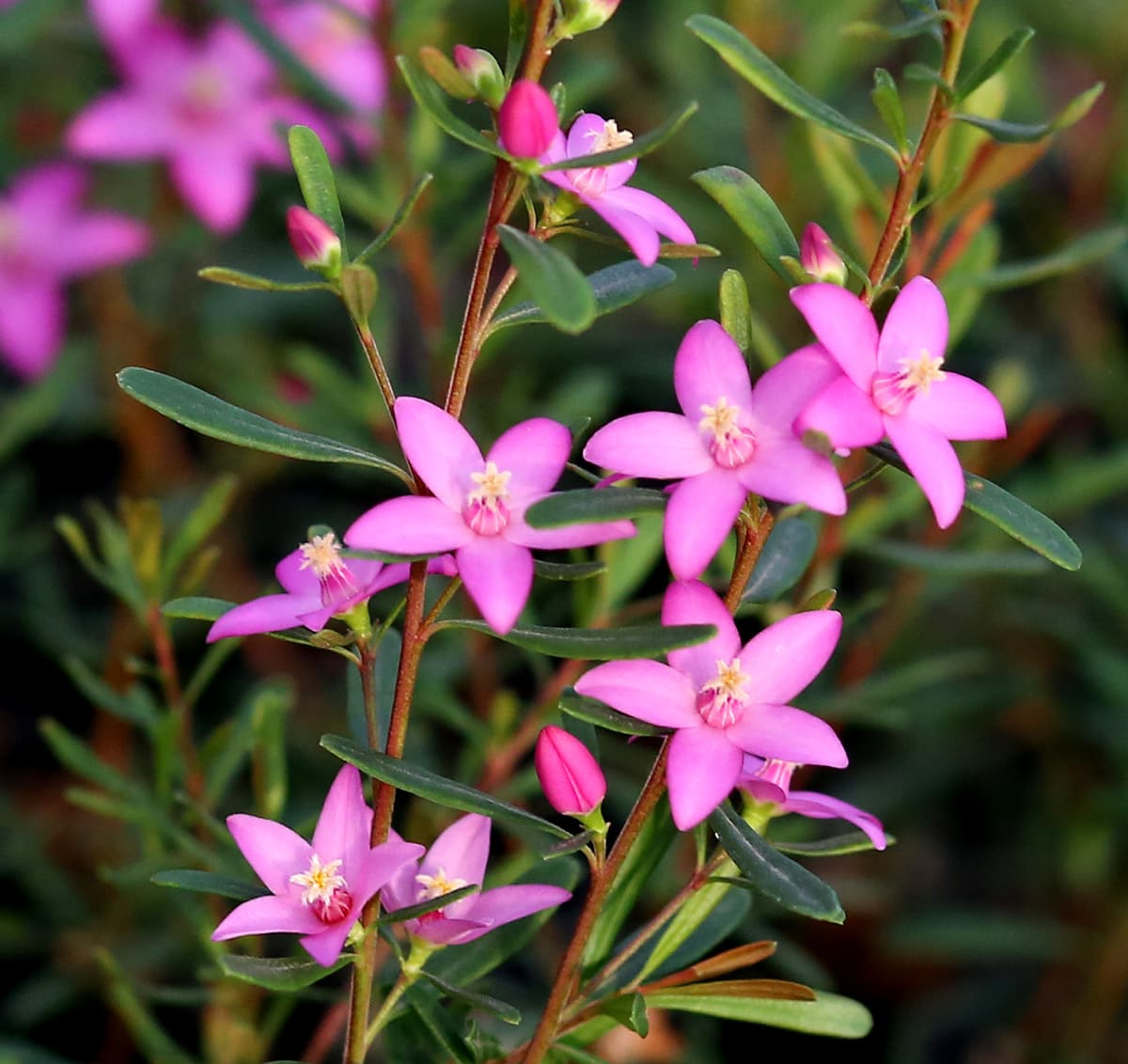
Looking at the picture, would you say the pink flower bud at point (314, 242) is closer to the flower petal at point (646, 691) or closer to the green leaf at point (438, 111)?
the green leaf at point (438, 111)

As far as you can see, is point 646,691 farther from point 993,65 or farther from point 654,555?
point 654,555

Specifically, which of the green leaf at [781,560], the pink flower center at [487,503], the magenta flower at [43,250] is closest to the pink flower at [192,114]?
the magenta flower at [43,250]

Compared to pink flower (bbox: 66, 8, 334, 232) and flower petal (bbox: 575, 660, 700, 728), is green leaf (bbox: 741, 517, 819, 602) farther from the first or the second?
pink flower (bbox: 66, 8, 334, 232)

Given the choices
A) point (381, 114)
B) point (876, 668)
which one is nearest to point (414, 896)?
point (381, 114)

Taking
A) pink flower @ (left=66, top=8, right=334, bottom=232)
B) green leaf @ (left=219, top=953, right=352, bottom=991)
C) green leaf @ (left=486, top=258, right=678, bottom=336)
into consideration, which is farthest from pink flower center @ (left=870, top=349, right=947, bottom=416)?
pink flower @ (left=66, top=8, right=334, bottom=232)

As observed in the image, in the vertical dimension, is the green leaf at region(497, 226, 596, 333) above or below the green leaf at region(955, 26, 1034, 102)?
Answer: below

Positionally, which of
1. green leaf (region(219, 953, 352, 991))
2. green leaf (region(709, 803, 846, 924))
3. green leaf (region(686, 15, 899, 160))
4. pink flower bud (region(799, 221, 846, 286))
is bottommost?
green leaf (region(219, 953, 352, 991))
